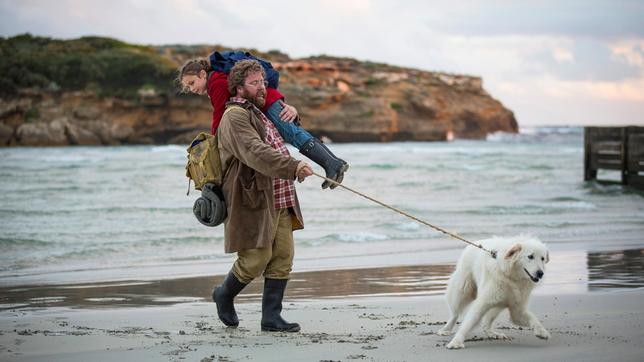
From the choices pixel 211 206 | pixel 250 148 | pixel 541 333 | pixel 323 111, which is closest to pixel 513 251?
pixel 541 333

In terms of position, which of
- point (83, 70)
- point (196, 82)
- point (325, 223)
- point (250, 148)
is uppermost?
point (83, 70)

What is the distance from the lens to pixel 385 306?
6902mm

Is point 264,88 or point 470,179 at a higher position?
point 264,88

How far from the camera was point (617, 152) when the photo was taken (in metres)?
24.1

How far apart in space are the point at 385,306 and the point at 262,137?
210cm

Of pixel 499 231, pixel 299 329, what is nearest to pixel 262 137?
pixel 299 329

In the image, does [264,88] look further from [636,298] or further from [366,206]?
[366,206]

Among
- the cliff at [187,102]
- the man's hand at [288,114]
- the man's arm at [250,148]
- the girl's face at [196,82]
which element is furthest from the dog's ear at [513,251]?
the cliff at [187,102]

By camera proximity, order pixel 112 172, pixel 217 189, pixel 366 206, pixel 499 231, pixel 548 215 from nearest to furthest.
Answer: pixel 217 189
pixel 499 231
pixel 548 215
pixel 366 206
pixel 112 172

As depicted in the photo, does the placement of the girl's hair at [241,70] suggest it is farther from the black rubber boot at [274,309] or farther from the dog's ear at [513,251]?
the dog's ear at [513,251]

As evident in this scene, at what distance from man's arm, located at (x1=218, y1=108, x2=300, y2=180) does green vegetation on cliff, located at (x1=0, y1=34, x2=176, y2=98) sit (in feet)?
207

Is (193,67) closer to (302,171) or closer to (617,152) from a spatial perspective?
(302,171)

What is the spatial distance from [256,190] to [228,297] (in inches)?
33.2

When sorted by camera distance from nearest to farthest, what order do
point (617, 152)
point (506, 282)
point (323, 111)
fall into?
point (506, 282) → point (617, 152) → point (323, 111)
